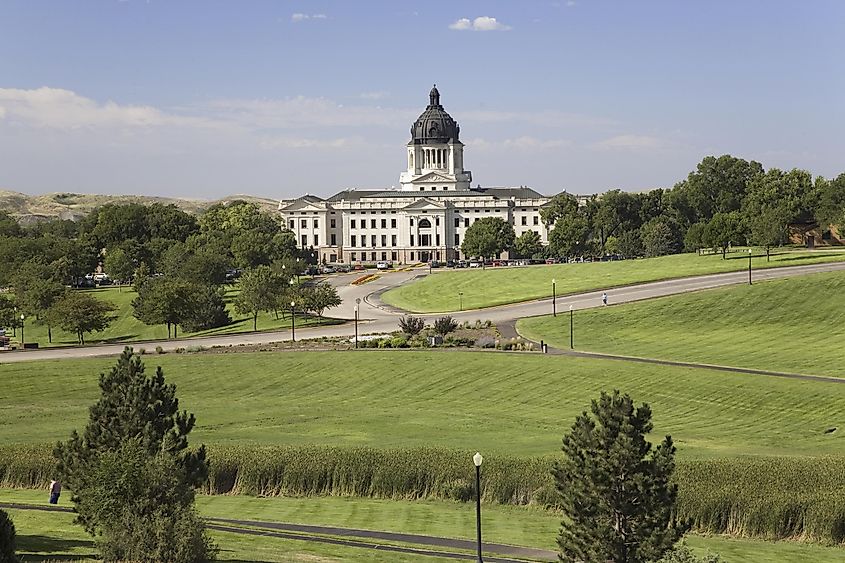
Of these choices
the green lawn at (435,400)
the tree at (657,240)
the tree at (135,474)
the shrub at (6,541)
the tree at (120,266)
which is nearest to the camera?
the shrub at (6,541)

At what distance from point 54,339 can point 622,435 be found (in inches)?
3417

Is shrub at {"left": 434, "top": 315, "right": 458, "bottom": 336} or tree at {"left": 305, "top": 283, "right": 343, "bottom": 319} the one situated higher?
tree at {"left": 305, "top": 283, "right": 343, "bottom": 319}

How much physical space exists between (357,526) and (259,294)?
63480 millimetres

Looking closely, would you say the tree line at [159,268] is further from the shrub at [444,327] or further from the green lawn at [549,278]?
the shrub at [444,327]

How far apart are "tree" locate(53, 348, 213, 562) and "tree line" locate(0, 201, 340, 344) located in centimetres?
5860

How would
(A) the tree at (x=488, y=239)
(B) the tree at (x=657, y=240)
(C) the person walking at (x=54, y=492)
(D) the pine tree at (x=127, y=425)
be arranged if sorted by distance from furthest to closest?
(A) the tree at (x=488, y=239), (B) the tree at (x=657, y=240), (C) the person walking at (x=54, y=492), (D) the pine tree at (x=127, y=425)

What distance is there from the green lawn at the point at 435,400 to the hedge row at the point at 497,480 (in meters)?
3.88

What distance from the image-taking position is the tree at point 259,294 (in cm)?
9781

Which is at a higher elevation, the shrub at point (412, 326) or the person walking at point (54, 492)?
the shrub at point (412, 326)

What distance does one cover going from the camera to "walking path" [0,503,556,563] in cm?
3209

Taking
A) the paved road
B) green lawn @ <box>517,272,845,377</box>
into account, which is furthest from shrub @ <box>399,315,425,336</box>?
green lawn @ <box>517,272,845,377</box>

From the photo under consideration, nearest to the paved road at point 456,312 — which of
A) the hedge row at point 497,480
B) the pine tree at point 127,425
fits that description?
the hedge row at point 497,480

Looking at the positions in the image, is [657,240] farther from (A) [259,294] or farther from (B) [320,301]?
(A) [259,294]

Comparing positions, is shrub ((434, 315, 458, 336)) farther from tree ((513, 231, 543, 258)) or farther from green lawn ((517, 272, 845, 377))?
tree ((513, 231, 543, 258))
